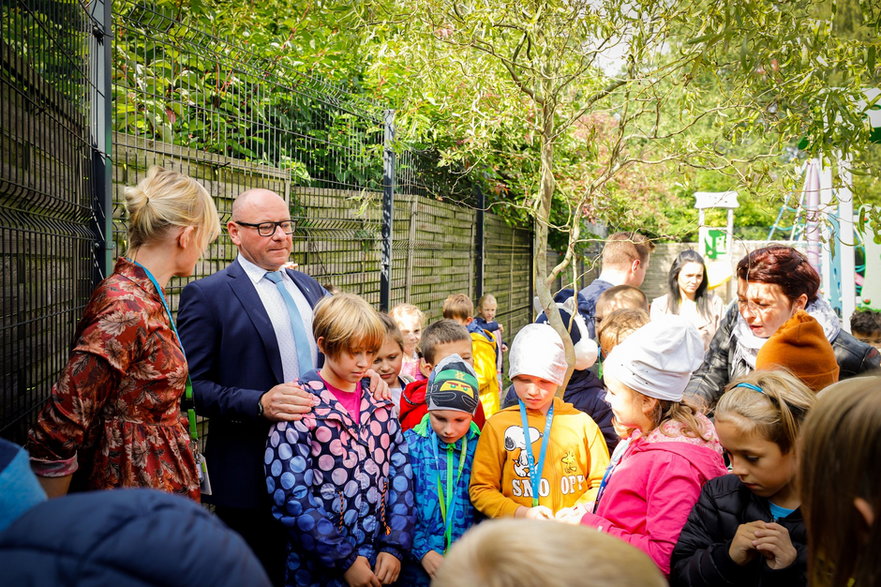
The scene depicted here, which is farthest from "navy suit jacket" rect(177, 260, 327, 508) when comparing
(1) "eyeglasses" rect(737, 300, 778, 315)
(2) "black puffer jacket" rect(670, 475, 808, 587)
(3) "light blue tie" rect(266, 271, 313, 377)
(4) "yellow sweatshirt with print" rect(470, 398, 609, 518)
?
(1) "eyeglasses" rect(737, 300, 778, 315)

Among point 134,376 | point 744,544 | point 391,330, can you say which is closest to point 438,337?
point 391,330

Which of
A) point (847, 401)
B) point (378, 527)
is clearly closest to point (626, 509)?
point (378, 527)

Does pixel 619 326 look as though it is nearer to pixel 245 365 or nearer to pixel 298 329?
pixel 298 329

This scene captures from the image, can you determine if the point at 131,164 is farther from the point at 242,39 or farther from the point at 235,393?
the point at 242,39

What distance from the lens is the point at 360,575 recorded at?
9.94ft

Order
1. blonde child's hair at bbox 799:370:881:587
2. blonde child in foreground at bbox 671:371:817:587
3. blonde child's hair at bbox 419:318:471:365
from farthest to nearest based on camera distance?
blonde child's hair at bbox 419:318:471:365, blonde child in foreground at bbox 671:371:817:587, blonde child's hair at bbox 799:370:881:587

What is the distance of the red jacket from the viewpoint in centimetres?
403

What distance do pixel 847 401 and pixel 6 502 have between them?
4.78 feet

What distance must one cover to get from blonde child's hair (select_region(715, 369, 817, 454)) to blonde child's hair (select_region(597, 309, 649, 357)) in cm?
175

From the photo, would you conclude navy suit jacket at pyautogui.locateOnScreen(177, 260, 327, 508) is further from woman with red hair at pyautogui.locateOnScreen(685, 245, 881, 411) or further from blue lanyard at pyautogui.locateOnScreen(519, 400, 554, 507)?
woman with red hair at pyautogui.locateOnScreen(685, 245, 881, 411)

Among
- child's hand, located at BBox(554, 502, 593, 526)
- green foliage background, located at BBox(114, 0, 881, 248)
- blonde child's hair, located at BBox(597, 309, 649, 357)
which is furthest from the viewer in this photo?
blonde child's hair, located at BBox(597, 309, 649, 357)

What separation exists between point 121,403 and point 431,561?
1.54m

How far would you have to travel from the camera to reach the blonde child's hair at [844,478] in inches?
54.6

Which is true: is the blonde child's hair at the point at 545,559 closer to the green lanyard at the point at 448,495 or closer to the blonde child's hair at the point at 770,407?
the blonde child's hair at the point at 770,407
